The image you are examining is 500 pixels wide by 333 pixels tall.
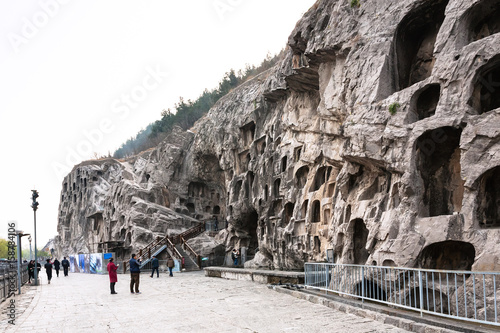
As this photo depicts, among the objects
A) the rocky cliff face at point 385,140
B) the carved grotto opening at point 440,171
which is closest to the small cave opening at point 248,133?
the rocky cliff face at point 385,140

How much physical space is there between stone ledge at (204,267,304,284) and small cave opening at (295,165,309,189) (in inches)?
268

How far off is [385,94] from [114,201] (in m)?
37.1

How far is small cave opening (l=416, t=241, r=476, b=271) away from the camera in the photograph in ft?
38.5

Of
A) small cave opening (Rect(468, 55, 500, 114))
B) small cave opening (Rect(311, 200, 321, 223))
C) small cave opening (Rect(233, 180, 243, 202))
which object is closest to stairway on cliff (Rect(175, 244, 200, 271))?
small cave opening (Rect(233, 180, 243, 202))

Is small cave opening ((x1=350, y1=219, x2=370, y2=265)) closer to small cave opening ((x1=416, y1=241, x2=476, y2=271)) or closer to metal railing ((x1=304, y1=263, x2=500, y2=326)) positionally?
metal railing ((x1=304, y1=263, x2=500, y2=326))

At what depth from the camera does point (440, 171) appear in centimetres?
1345

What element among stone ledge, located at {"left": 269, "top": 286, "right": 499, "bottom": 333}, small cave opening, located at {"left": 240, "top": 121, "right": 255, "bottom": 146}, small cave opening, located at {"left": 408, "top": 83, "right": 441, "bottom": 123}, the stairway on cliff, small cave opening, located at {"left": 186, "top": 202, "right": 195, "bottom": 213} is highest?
small cave opening, located at {"left": 240, "top": 121, "right": 255, "bottom": 146}

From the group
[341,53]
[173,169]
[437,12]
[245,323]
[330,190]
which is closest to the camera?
[245,323]

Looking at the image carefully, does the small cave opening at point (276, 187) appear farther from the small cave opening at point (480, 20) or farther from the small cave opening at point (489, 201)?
the small cave opening at point (489, 201)

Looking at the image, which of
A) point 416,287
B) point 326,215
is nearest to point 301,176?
point 326,215

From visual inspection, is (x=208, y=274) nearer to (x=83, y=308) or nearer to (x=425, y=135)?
(x=83, y=308)

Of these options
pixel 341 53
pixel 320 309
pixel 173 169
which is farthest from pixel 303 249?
pixel 173 169

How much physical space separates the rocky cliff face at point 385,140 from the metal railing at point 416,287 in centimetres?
72

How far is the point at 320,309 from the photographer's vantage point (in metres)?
10.6
